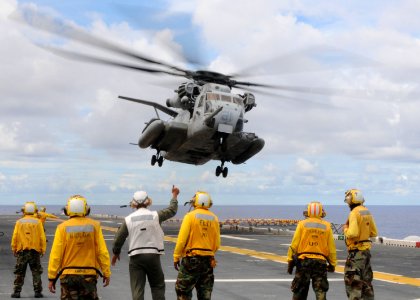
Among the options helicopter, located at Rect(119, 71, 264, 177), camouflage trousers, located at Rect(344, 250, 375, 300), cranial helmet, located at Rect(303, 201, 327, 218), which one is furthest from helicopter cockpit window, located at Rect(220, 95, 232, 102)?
cranial helmet, located at Rect(303, 201, 327, 218)

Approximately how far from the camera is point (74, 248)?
890 centimetres

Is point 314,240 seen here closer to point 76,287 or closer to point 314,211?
point 314,211

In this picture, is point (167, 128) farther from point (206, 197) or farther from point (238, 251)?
point (206, 197)

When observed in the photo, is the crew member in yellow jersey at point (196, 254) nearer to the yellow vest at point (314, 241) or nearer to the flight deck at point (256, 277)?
the yellow vest at point (314, 241)

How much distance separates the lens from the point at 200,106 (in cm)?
3372

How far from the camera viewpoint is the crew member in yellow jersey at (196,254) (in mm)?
10305

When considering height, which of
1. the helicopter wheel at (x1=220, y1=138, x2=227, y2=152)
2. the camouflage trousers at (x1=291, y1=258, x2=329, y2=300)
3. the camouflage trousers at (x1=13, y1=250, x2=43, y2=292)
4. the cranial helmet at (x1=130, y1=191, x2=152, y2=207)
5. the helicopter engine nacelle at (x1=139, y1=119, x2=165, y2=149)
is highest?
the helicopter engine nacelle at (x1=139, y1=119, x2=165, y2=149)

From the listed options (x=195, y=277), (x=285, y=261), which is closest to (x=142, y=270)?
(x=195, y=277)

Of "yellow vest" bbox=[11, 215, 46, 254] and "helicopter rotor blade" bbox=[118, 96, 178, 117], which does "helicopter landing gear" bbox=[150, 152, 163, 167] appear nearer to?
"helicopter rotor blade" bbox=[118, 96, 178, 117]

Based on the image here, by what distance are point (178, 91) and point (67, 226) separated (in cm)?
2695

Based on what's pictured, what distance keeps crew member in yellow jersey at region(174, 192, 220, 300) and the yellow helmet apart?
3168 millimetres

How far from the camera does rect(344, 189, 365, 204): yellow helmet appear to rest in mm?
12133

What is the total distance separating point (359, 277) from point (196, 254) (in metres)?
3.56

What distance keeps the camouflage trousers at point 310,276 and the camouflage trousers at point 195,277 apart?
5.08 ft
